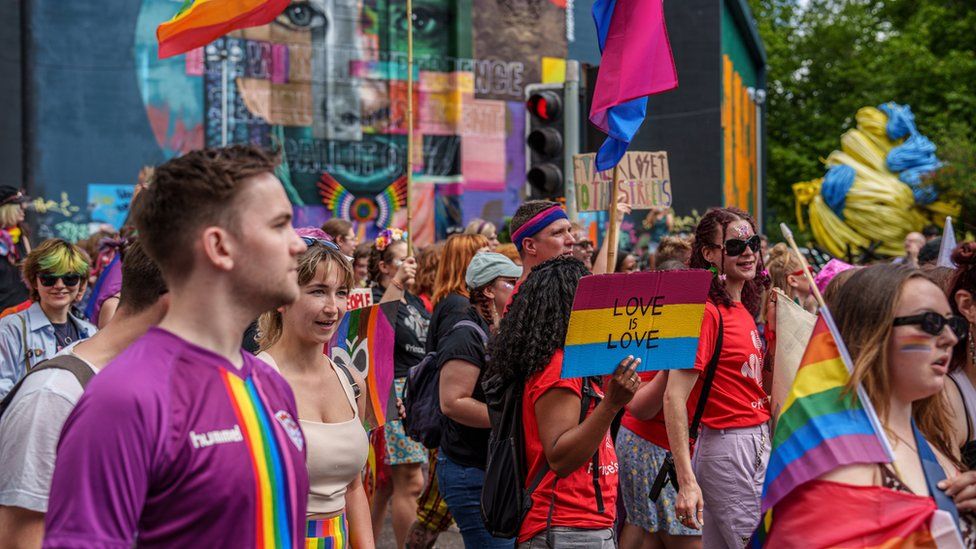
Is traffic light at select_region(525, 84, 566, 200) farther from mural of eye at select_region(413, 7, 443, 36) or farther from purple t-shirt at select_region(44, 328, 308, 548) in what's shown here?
mural of eye at select_region(413, 7, 443, 36)

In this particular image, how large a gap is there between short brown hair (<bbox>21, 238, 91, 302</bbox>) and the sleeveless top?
2.67m

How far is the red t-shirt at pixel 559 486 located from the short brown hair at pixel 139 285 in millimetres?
1450

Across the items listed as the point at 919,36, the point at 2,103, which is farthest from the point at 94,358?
the point at 919,36

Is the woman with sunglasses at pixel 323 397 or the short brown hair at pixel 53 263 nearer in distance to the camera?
the woman with sunglasses at pixel 323 397

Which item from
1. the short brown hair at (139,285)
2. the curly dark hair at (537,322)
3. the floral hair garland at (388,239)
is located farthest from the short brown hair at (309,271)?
the floral hair garland at (388,239)

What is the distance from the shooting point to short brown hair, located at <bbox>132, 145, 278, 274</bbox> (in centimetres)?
236

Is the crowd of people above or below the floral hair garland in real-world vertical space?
below

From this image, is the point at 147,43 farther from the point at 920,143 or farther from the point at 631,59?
the point at 631,59

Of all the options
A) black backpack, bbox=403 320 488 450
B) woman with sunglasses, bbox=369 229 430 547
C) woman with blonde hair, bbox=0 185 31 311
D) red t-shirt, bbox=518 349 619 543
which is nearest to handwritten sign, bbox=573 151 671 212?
woman with sunglasses, bbox=369 229 430 547

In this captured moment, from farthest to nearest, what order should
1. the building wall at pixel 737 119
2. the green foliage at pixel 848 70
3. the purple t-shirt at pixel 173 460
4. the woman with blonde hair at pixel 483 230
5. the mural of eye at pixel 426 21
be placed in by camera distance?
1. the green foliage at pixel 848 70
2. the mural of eye at pixel 426 21
3. the building wall at pixel 737 119
4. the woman with blonde hair at pixel 483 230
5. the purple t-shirt at pixel 173 460

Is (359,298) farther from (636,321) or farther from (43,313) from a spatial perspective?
(636,321)

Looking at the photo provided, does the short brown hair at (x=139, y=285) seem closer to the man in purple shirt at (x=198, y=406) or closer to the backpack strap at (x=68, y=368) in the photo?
the backpack strap at (x=68, y=368)

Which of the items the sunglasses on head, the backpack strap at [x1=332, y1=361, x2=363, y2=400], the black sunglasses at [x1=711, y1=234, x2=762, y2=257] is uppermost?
the sunglasses on head

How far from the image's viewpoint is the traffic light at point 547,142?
385 inches
